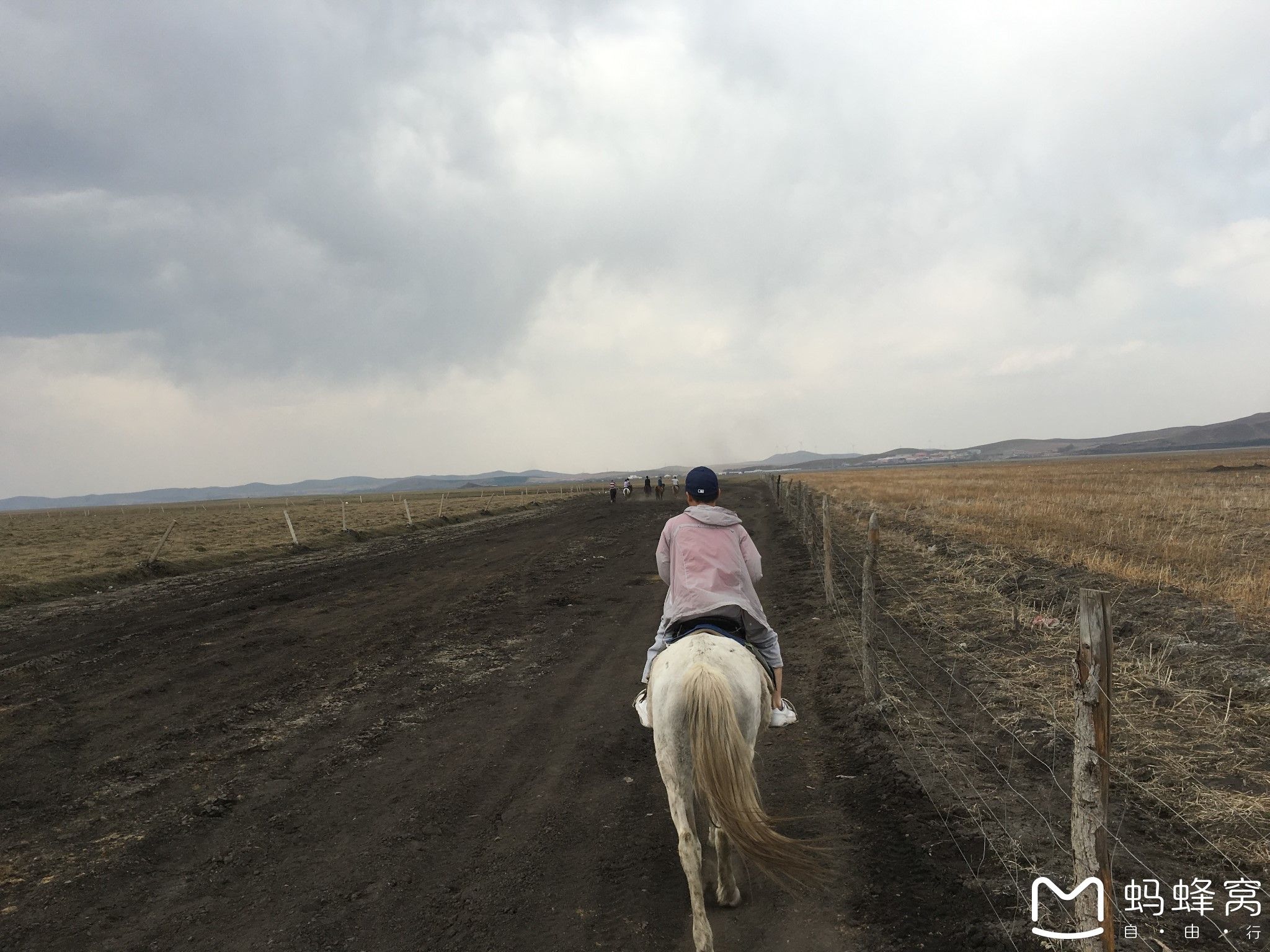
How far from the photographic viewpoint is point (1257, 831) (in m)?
3.99

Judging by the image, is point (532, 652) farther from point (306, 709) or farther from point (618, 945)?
point (618, 945)

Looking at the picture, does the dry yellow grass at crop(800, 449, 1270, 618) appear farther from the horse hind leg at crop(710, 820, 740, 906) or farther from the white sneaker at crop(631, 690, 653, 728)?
the white sneaker at crop(631, 690, 653, 728)

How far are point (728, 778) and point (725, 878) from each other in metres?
0.88

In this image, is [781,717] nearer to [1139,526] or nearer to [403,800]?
[403,800]

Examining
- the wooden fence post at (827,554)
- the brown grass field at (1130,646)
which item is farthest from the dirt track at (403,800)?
the brown grass field at (1130,646)

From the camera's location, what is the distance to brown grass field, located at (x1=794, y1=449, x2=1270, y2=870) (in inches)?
179

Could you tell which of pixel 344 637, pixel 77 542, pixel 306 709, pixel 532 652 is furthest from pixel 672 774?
pixel 77 542

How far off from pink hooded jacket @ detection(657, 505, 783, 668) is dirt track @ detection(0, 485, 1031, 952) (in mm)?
1393

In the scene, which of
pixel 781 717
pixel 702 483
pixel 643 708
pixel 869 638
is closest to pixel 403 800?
pixel 643 708

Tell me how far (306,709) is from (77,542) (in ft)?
110

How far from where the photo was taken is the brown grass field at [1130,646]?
4559mm

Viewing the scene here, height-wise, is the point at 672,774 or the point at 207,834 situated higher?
the point at 672,774

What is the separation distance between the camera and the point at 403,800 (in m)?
5.24

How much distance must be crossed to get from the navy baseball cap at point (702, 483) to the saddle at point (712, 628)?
872 mm
